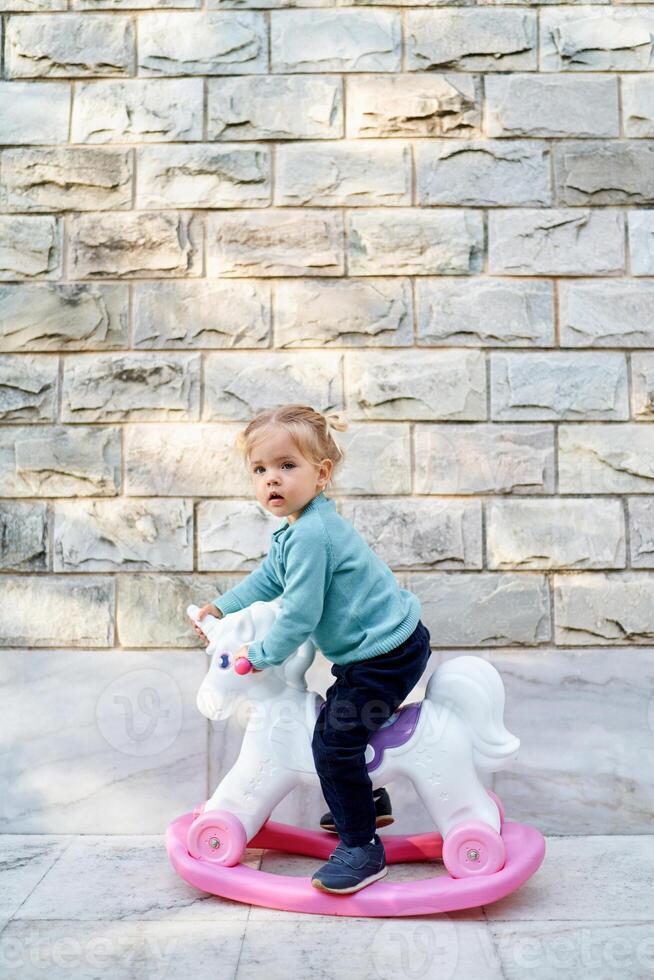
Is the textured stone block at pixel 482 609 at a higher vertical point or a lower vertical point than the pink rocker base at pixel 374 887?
higher

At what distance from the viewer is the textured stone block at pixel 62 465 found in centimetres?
283

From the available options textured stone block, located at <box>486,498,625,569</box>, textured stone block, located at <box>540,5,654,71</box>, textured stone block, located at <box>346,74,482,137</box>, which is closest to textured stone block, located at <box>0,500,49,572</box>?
textured stone block, located at <box>486,498,625,569</box>

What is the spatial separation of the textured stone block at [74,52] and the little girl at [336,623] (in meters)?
1.50

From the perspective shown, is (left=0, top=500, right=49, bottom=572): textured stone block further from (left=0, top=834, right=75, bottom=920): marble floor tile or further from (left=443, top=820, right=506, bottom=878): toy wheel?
(left=443, top=820, right=506, bottom=878): toy wheel

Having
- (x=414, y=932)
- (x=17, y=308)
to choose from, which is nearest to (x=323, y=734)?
(x=414, y=932)

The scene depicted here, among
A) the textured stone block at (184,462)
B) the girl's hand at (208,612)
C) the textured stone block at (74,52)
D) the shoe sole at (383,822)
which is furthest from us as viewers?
the textured stone block at (74,52)

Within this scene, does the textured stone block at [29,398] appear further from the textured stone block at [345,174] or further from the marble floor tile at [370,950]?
the marble floor tile at [370,950]

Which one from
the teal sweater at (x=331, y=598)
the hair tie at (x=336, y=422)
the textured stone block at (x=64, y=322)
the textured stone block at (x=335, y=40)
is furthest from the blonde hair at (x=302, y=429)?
the textured stone block at (x=335, y=40)

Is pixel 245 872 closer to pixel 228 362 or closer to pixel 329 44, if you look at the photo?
pixel 228 362

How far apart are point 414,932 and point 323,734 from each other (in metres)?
0.50

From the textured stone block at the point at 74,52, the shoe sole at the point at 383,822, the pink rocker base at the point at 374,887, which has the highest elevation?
the textured stone block at the point at 74,52

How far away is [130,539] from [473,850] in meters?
1.40

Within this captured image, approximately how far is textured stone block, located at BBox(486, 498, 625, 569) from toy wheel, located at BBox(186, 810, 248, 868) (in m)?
1.13

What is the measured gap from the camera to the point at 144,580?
280cm
